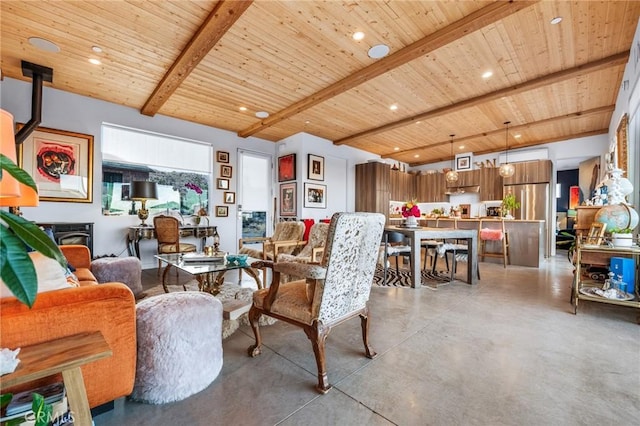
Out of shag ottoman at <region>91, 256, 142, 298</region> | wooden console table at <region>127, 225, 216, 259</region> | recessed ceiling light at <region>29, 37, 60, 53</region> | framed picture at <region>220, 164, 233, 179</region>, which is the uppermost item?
recessed ceiling light at <region>29, 37, 60, 53</region>

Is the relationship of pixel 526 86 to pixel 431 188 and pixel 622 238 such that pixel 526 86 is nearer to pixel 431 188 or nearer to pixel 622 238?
pixel 622 238

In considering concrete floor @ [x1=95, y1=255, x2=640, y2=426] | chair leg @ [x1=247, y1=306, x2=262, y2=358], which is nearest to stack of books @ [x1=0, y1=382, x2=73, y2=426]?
concrete floor @ [x1=95, y1=255, x2=640, y2=426]

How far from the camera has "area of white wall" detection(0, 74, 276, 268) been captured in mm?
3883

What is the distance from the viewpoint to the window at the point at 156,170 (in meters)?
4.67

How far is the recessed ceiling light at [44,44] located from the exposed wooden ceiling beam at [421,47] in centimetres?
307

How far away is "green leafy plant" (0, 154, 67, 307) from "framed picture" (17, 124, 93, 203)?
14.8 ft

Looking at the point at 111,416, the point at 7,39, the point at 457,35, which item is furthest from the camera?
the point at 7,39

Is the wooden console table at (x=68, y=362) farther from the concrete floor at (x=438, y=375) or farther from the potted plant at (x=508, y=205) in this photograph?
the potted plant at (x=508, y=205)

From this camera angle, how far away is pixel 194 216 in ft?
18.3

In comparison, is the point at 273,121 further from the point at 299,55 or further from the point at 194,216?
the point at 194,216

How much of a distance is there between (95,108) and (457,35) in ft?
17.8

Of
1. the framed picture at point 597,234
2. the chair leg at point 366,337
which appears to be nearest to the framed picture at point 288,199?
the chair leg at point 366,337

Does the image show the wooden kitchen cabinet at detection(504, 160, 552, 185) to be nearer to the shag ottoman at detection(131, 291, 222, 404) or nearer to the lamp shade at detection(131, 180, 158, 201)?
the shag ottoman at detection(131, 291, 222, 404)

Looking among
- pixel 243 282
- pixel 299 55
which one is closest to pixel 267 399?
pixel 243 282
